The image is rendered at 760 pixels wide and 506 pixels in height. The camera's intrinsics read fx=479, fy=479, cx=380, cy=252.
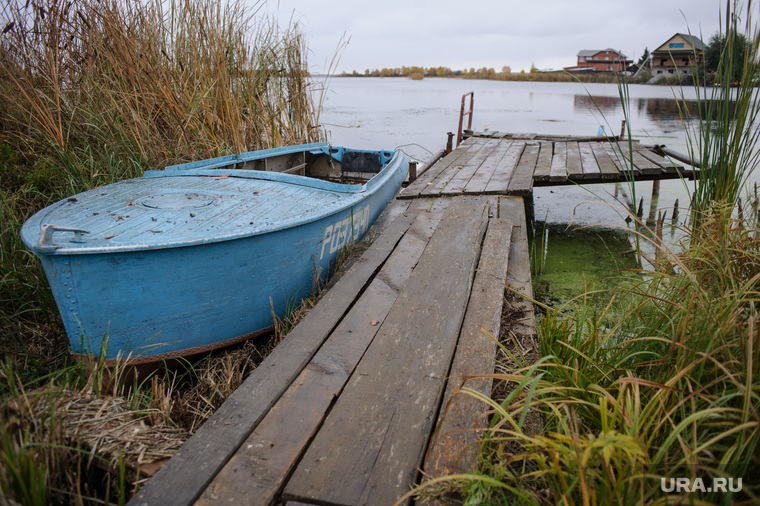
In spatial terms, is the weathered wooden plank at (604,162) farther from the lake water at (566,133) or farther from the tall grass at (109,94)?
the tall grass at (109,94)

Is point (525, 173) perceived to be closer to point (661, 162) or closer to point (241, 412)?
point (661, 162)

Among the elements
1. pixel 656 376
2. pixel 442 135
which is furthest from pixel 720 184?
pixel 442 135

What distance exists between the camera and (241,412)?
1619 mm

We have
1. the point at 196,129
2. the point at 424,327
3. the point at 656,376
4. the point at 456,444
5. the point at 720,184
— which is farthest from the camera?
the point at 196,129

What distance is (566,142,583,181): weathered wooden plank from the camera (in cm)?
518

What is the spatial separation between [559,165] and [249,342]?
4.38 metres

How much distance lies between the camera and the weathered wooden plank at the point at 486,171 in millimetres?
4653

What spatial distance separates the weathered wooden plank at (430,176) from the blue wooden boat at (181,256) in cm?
121

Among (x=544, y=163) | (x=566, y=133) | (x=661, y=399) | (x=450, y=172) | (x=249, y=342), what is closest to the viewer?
(x=661, y=399)

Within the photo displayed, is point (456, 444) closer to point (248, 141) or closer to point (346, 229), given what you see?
point (346, 229)

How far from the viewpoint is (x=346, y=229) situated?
3.43 meters

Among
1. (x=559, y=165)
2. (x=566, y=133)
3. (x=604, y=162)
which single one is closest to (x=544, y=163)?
(x=559, y=165)

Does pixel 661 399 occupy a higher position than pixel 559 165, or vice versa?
pixel 559 165

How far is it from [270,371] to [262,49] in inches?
184
